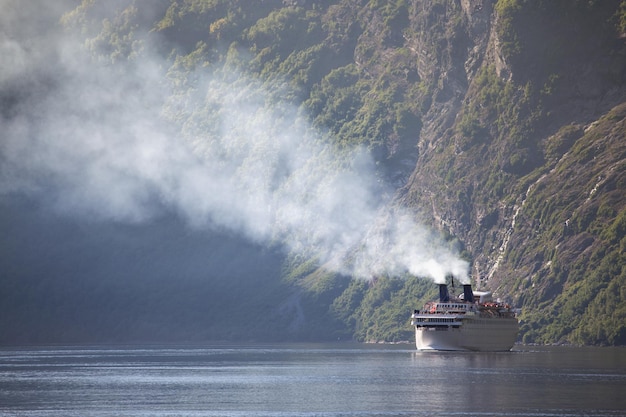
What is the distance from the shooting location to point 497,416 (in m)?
161

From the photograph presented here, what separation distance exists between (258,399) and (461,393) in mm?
24369

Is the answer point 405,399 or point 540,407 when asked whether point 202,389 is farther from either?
point 540,407

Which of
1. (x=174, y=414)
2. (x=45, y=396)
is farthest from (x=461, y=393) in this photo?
(x=45, y=396)

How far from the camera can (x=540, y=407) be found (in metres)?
168

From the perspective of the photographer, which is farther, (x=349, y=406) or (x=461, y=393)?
(x=461, y=393)

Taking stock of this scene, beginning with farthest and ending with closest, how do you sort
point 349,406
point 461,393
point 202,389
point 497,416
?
point 202,389, point 461,393, point 349,406, point 497,416

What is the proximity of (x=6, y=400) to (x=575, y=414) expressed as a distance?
68082mm

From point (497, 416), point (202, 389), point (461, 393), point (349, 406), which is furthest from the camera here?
point (202, 389)

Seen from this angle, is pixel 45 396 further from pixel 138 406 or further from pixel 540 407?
pixel 540 407

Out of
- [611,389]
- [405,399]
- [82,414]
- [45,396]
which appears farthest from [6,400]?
[611,389]

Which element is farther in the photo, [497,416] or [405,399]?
[405,399]

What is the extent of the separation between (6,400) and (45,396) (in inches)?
284

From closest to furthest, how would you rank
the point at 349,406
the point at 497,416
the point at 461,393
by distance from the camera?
1. the point at 497,416
2. the point at 349,406
3. the point at 461,393

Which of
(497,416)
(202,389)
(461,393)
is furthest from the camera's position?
(202,389)
